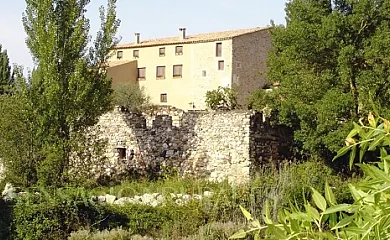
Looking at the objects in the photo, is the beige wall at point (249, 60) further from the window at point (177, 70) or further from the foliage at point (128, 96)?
the foliage at point (128, 96)

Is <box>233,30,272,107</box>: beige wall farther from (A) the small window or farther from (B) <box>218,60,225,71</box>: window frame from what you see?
(A) the small window

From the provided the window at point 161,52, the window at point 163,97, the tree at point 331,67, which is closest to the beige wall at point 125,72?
the window at point 161,52

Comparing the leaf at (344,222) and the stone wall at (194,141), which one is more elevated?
the leaf at (344,222)

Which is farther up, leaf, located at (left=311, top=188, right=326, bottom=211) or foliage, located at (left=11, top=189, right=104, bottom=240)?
leaf, located at (left=311, top=188, right=326, bottom=211)

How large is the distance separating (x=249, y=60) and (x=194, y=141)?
17.2m

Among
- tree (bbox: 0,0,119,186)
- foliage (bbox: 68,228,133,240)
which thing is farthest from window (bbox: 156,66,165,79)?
foliage (bbox: 68,228,133,240)

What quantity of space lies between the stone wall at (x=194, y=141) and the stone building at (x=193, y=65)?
1364 cm

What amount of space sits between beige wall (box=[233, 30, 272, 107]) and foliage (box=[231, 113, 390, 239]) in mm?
31415

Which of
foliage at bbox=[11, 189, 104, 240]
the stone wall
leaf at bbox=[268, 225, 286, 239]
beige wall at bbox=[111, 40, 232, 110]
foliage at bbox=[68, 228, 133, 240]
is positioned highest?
beige wall at bbox=[111, 40, 232, 110]

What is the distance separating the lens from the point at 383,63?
15.6 metres

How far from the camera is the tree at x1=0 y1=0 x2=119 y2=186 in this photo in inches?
587

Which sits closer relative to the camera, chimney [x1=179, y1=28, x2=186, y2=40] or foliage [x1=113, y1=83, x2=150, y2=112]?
foliage [x1=113, y1=83, x2=150, y2=112]

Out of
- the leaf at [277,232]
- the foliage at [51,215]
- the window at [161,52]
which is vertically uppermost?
the window at [161,52]

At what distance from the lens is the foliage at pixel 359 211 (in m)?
1.48
